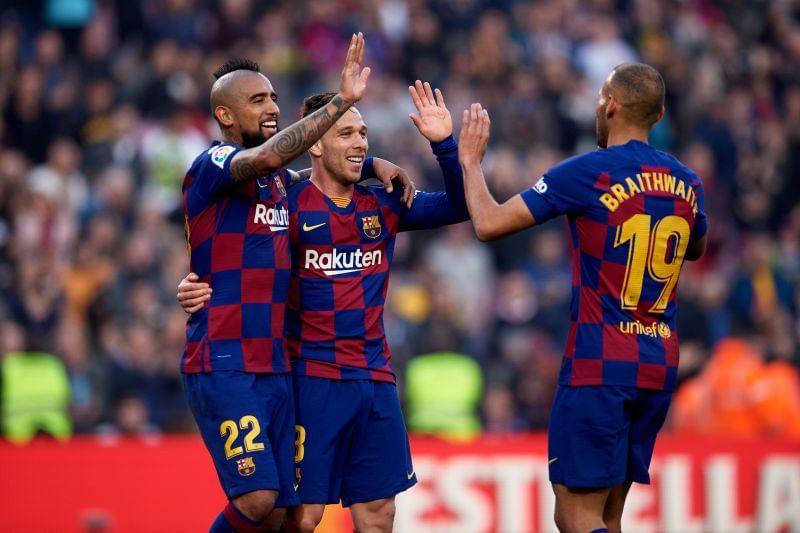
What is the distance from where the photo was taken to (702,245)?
7.30 metres

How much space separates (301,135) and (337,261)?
962mm

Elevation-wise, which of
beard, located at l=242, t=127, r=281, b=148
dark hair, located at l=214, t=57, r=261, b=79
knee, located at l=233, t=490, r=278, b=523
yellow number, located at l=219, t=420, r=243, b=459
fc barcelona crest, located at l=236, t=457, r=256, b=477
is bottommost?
knee, located at l=233, t=490, r=278, b=523

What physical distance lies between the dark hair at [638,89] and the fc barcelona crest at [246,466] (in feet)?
8.59

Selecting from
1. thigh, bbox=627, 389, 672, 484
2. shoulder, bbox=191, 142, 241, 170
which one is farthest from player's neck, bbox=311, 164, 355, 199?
thigh, bbox=627, 389, 672, 484

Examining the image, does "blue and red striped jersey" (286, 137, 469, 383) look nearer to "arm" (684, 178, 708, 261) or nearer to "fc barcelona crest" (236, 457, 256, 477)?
"fc barcelona crest" (236, 457, 256, 477)

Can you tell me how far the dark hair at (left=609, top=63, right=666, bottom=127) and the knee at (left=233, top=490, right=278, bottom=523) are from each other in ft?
8.80

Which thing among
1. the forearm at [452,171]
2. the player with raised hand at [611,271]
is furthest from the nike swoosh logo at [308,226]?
the player with raised hand at [611,271]

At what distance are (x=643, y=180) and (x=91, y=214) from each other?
905cm

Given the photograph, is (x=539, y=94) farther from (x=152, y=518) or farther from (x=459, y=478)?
(x=152, y=518)

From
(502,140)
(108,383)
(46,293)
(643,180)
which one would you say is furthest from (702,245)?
(502,140)

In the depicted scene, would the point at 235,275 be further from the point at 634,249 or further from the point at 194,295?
the point at 634,249

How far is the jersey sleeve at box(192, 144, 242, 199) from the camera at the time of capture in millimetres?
6898

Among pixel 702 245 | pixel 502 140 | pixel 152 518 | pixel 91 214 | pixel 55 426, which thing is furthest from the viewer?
pixel 502 140

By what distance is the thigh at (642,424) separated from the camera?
6875mm
